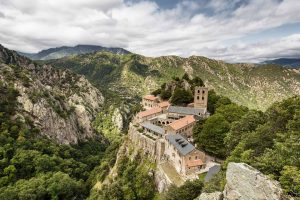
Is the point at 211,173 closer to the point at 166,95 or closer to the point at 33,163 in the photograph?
the point at 166,95

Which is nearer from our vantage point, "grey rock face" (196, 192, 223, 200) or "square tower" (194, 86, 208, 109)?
"grey rock face" (196, 192, 223, 200)

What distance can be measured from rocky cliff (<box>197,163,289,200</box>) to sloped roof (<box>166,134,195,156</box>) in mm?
31926

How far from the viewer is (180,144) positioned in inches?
2249

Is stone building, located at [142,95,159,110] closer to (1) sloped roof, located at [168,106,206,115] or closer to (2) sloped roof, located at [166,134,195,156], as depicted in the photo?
(1) sloped roof, located at [168,106,206,115]

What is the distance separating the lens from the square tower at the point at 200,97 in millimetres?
81438

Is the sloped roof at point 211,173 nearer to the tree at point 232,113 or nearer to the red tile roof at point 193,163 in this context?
the red tile roof at point 193,163

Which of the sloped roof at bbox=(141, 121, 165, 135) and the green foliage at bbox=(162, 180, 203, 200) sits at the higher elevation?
the sloped roof at bbox=(141, 121, 165, 135)

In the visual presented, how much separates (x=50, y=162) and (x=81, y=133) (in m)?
57.9

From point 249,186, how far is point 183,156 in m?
34.2

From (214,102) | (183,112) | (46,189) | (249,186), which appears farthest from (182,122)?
(46,189)

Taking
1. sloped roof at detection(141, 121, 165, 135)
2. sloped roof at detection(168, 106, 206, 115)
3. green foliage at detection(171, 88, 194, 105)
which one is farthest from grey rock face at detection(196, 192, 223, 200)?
green foliage at detection(171, 88, 194, 105)

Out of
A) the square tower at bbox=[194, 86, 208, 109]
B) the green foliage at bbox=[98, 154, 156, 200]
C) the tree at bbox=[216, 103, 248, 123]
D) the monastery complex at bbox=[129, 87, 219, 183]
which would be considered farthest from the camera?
the square tower at bbox=[194, 86, 208, 109]

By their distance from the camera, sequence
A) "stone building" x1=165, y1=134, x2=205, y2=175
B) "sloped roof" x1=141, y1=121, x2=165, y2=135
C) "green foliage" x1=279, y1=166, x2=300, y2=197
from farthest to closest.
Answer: "sloped roof" x1=141, y1=121, x2=165, y2=135 → "stone building" x1=165, y1=134, x2=205, y2=175 → "green foliage" x1=279, y1=166, x2=300, y2=197

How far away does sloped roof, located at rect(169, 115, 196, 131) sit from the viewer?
66044mm
